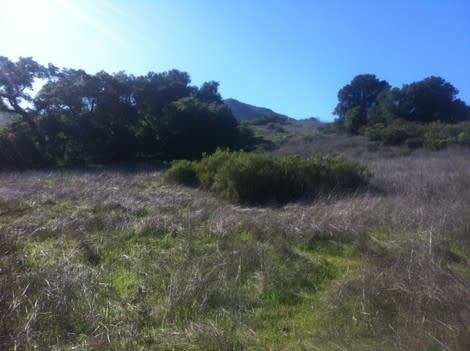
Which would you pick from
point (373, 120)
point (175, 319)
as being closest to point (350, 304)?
point (175, 319)

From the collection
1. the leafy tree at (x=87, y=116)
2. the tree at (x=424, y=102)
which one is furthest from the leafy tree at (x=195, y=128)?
the tree at (x=424, y=102)

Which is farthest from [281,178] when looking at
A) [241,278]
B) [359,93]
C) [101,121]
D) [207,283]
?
[359,93]

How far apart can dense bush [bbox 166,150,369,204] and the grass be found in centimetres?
223

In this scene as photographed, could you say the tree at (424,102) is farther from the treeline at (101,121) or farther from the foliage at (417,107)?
the treeline at (101,121)

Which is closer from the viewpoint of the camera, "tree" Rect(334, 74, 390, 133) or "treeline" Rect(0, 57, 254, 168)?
"treeline" Rect(0, 57, 254, 168)

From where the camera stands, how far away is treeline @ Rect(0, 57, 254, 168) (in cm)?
2117

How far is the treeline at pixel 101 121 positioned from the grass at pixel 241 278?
49.6 ft

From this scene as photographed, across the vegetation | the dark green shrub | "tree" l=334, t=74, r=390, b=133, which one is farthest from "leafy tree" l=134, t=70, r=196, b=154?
"tree" l=334, t=74, r=390, b=133

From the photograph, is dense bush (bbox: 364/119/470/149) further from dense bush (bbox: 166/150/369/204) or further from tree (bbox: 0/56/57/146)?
tree (bbox: 0/56/57/146)

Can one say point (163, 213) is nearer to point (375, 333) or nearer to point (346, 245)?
point (346, 245)

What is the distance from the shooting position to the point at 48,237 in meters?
6.08

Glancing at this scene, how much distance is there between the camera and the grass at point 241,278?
10.1 ft

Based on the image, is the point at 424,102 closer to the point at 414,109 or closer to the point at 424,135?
the point at 414,109

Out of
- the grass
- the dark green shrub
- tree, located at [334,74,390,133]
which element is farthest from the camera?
tree, located at [334,74,390,133]
